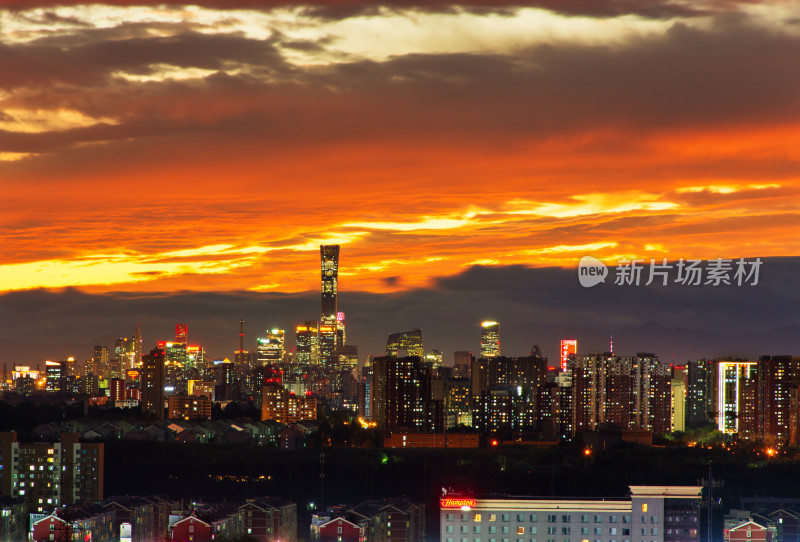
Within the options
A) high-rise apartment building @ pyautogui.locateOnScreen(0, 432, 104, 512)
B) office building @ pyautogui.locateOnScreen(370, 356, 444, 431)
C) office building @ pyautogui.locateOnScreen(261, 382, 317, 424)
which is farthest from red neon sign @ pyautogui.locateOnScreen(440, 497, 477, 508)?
office building @ pyautogui.locateOnScreen(261, 382, 317, 424)

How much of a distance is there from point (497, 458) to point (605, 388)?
1186cm

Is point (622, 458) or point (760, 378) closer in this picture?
point (622, 458)

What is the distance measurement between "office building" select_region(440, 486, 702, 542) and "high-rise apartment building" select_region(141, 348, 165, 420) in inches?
1283

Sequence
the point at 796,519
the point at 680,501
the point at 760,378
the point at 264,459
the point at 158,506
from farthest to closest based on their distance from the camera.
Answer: the point at 760,378
the point at 264,459
the point at 158,506
the point at 796,519
the point at 680,501

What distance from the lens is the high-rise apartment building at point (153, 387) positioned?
47.2 meters

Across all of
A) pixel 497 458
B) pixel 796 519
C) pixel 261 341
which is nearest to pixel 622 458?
pixel 497 458

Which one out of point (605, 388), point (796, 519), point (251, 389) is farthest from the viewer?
point (251, 389)

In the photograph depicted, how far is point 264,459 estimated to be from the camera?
31547mm

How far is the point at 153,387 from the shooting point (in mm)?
47688

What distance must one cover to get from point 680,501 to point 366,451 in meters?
17.8

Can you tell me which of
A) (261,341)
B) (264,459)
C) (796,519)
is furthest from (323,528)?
(261,341)

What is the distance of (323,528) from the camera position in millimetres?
17078

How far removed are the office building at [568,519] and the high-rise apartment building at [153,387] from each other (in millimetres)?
32593

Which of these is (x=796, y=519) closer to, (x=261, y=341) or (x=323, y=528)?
(x=323, y=528)
